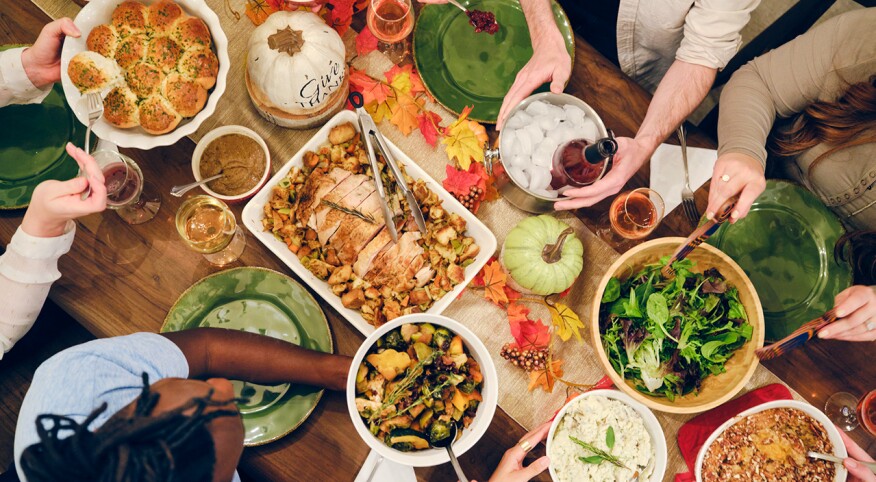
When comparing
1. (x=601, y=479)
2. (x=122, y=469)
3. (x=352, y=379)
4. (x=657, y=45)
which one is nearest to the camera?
(x=122, y=469)

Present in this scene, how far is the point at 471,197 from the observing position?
1699mm

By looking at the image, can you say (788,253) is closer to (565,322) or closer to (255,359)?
(565,322)

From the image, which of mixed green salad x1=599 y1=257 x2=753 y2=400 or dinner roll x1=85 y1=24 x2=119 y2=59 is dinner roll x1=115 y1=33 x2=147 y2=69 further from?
mixed green salad x1=599 y1=257 x2=753 y2=400

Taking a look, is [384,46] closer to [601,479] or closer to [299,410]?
[299,410]

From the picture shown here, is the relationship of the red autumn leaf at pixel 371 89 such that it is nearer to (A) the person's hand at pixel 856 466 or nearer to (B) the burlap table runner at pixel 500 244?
(B) the burlap table runner at pixel 500 244

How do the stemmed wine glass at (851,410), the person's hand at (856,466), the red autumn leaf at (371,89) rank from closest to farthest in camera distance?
1. the person's hand at (856,466)
2. the stemmed wine glass at (851,410)
3. the red autumn leaf at (371,89)

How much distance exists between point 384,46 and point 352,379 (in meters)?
1.14

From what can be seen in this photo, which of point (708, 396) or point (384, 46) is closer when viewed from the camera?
point (708, 396)

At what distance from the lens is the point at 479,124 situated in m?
1.75

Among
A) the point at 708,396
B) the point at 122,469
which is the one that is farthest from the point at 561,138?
the point at 122,469

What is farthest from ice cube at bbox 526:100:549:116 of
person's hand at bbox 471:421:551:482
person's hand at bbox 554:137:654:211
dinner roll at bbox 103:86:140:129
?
dinner roll at bbox 103:86:140:129

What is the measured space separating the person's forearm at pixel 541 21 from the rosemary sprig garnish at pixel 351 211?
2.59ft

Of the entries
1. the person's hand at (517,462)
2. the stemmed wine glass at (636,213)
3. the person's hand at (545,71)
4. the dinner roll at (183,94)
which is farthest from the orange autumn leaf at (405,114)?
the person's hand at (517,462)

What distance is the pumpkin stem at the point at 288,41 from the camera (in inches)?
57.0
